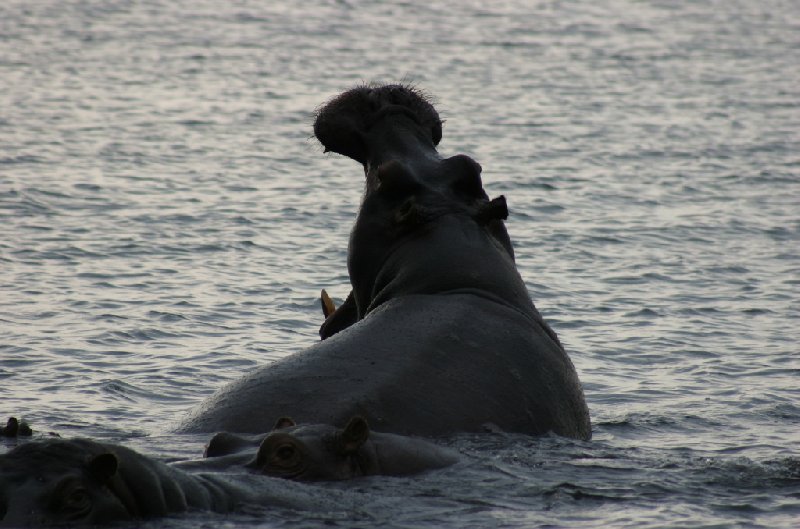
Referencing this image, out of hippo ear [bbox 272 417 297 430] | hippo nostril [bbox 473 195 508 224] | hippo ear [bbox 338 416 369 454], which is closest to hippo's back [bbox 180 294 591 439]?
hippo ear [bbox 272 417 297 430]

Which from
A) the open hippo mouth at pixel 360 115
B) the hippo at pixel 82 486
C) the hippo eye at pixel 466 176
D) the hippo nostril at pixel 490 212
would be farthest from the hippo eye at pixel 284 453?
the open hippo mouth at pixel 360 115

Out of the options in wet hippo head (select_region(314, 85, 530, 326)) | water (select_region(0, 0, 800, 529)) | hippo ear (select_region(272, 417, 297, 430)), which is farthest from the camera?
wet hippo head (select_region(314, 85, 530, 326))

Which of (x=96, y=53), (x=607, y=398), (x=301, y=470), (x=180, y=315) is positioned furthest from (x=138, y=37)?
(x=301, y=470)

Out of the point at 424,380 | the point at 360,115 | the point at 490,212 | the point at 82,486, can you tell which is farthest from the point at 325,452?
the point at 360,115

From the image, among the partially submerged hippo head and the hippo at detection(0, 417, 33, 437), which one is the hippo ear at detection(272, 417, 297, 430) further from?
the hippo at detection(0, 417, 33, 437)

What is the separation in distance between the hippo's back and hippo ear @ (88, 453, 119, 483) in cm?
201

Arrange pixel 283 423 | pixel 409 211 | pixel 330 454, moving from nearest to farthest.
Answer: pixel 330 454, pixel 283 423, pixel 409 211

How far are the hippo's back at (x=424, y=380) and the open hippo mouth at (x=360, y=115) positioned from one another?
1.40 metres

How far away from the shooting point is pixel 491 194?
68.1ft

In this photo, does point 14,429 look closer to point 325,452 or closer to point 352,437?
point 325,452

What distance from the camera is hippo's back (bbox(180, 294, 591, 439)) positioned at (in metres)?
7.99

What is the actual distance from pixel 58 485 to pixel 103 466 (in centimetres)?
19

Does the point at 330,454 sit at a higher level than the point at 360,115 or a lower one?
lower

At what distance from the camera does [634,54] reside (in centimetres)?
3712
